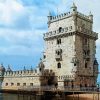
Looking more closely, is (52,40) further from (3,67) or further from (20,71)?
(3,67)

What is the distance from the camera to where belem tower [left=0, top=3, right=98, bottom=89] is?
6128 centimetres

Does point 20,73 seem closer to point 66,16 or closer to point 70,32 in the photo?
point 70,32

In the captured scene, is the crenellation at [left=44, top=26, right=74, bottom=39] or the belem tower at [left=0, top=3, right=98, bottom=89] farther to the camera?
the crenellation at [left=44, top=26, right=74, bottom=39]

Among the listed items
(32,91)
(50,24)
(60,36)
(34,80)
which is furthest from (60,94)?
(50,24)

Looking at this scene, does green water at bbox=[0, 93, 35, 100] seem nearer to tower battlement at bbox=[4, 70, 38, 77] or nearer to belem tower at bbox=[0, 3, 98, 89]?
belem tower at bbox=[0, 3, 98, 89]

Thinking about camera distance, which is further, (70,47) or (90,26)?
(90,26)

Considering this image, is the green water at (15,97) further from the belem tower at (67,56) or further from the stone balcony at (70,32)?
the stone balcony at (70,32)

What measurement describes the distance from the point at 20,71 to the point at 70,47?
523 inches

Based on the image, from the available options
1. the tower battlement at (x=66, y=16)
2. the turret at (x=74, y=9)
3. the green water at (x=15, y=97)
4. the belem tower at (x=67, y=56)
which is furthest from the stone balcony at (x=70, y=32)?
→ the green water at (x=15, y=97)

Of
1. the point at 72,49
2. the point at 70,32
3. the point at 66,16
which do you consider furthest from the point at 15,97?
the point at 66,16

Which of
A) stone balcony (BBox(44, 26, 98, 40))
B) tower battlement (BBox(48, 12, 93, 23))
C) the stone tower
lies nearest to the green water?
the stone tower

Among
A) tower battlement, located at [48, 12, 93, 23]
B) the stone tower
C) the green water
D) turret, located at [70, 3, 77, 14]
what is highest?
turret, located at [70, 3, 77, 14]

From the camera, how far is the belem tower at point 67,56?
61.3m

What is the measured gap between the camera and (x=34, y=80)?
6325cm
